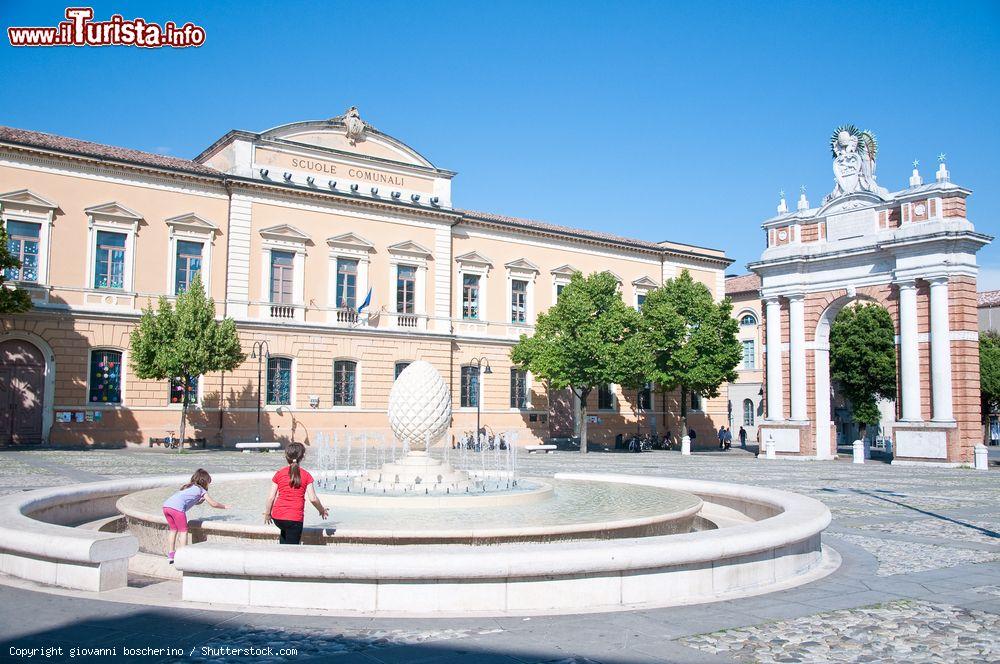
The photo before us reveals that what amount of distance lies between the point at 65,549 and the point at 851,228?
32620 millimetres

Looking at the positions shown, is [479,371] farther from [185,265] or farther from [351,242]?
[185,265]

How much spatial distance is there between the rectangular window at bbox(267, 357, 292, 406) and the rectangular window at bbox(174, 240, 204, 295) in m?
4.56

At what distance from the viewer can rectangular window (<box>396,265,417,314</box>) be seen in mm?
37688

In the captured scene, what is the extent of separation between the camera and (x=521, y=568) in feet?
21.3

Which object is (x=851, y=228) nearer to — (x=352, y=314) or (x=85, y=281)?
(x=352, y=314)

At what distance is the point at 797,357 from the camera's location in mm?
34312

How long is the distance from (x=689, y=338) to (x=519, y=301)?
8856 mm

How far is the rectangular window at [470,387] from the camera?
3956 cm

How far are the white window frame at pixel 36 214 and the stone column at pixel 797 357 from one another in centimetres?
2949

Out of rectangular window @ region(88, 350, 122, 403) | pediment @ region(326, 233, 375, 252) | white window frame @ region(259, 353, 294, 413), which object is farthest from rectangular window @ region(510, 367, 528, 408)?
rectangular window @ region(88, 350, 122, 403)

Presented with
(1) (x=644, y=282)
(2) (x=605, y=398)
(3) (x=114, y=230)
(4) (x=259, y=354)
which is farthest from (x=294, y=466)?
(1) (x=644, y=282)

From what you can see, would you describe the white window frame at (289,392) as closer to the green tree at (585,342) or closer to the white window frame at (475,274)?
the white window frame at (475,274)

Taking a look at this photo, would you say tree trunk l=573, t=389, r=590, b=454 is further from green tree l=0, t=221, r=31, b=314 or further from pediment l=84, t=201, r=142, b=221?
green tree l=0, t=221, r=31, b=314

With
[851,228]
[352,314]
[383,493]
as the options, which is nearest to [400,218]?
[352,314]
